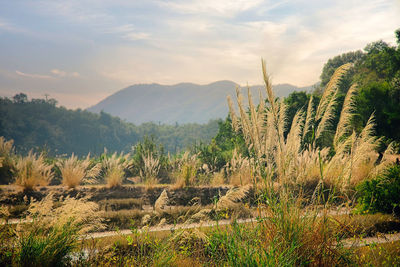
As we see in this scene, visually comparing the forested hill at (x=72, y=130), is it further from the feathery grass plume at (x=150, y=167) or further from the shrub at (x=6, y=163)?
the feathery grass plume at (x=150, y=167)

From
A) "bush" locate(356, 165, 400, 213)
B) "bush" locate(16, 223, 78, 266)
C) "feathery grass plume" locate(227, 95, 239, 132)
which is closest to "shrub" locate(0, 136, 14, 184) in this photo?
"bush" locate(16, 223, 78, 266)

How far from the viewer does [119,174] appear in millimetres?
10508

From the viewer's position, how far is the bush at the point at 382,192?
633 centimetres

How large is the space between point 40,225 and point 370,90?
19830mm

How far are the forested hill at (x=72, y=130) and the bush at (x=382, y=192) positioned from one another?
52267 mm

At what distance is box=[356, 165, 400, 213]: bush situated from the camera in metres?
6.33

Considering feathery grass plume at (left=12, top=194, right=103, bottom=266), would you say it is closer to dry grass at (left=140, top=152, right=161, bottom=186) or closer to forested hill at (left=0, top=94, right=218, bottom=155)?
dry grass at (left=140, top=152, right=161, bottom=186)

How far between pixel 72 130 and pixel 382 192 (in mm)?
71267

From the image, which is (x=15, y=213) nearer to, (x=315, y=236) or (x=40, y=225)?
(x=40, y=225)

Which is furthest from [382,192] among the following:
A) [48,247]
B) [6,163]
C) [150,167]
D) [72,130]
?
[72,130]

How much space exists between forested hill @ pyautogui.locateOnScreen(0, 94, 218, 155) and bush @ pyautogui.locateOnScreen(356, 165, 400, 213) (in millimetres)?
52267

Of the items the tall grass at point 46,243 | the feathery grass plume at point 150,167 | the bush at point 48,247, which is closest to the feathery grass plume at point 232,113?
the tall grass at point 46,243

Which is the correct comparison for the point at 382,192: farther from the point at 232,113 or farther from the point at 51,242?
the point at 51,242

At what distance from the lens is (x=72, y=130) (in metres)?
69.8
